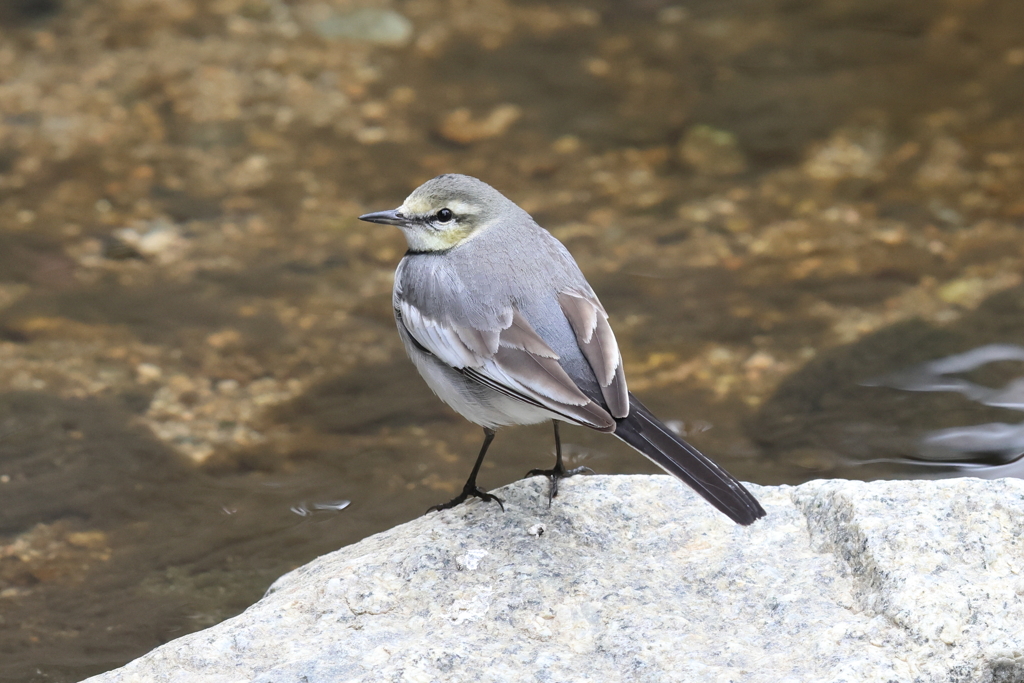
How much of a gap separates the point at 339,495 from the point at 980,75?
7.35 meters

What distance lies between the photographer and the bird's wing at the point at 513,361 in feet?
12.4

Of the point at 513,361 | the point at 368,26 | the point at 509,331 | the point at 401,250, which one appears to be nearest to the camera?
the point at 513,361

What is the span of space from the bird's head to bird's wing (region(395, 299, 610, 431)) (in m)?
0.42

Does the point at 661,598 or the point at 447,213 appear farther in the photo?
the point at 447,213

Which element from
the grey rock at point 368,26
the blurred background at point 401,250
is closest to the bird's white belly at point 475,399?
the blurred background at point 401,250

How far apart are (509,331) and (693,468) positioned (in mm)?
973

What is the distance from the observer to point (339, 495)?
249 inches

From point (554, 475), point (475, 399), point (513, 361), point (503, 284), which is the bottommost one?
point (554, 475)

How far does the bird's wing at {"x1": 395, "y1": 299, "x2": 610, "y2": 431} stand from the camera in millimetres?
3768

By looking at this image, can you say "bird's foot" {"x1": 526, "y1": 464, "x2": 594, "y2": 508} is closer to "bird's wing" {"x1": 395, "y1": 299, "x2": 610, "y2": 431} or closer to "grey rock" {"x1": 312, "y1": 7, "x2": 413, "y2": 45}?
"bird's wing" {"x1": 395, "y1": 299, "x2": 610, "y2": 431}

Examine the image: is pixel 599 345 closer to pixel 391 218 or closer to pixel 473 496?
pixel 473 496

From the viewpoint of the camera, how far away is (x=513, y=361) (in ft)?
13.1

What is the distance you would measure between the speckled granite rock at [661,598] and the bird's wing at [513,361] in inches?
24.6

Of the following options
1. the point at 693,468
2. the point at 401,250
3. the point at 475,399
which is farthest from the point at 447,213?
the point at 401,250
